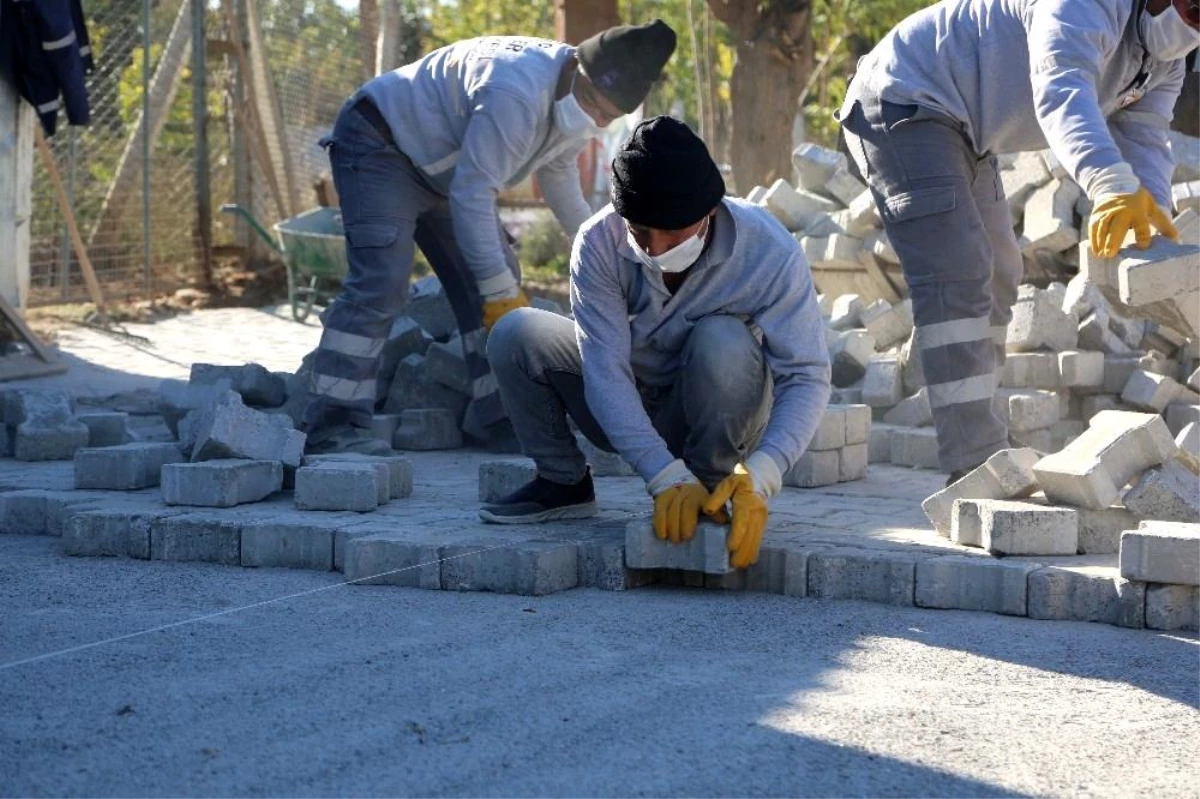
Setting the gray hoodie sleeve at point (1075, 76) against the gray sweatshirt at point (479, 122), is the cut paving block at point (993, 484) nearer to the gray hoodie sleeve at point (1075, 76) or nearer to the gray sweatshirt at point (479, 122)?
the gray hoodie sleeve at point (1075, 76)

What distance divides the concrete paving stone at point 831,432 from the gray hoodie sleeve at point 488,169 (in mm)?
1325

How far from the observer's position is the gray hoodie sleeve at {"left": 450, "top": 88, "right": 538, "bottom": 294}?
19.5 feet

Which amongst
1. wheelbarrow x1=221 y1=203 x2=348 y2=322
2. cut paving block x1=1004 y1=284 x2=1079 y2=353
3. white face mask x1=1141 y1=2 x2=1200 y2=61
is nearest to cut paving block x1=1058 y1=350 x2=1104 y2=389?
cut paving block x1=1004 y1=284 x2=1079 y2=353

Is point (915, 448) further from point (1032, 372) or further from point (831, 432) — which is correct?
point (1032, 372)

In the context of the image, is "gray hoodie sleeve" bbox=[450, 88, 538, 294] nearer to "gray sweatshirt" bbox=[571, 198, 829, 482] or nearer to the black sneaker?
the black sneaker

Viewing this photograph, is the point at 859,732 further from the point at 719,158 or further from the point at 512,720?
the point at 719,158

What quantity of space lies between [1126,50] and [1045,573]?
1.70 meters

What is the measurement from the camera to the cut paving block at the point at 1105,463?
4.41 metres

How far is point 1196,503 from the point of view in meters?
4.44

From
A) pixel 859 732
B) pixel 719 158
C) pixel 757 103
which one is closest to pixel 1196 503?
pixel 859 732

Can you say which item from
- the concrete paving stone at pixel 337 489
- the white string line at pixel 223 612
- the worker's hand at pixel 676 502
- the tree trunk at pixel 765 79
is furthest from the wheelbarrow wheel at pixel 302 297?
the worker's hand at pixel 676 502

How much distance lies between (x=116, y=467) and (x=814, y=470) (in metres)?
2.57

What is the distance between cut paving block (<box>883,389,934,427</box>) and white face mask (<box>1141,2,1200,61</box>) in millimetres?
2299

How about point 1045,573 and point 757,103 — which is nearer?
point 1045,573
